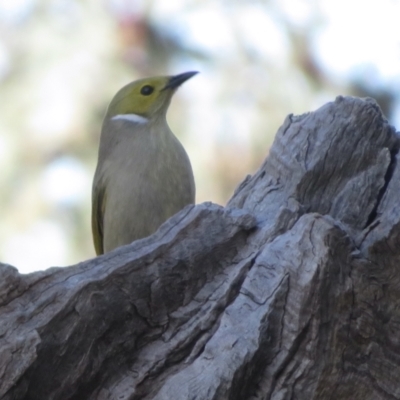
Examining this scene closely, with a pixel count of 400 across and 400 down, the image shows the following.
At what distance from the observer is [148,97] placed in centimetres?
531

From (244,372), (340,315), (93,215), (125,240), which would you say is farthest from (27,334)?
(93,215)

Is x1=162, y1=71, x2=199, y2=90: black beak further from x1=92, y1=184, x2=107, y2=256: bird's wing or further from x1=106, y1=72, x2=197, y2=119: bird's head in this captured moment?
x1=92, y1=184, x2=107, y2=256: bird's wing

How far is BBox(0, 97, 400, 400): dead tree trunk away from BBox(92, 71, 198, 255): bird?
5.55 ft

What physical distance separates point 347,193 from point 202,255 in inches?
21.7

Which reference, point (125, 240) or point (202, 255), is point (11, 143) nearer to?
point (125, 240)

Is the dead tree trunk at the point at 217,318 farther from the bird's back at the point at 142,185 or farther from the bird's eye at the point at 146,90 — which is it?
the bird's eye at the point at 146,90

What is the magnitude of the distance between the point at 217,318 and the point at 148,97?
2.58m

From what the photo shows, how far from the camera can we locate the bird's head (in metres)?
5.28

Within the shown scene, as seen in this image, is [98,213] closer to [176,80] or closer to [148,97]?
[148,97]

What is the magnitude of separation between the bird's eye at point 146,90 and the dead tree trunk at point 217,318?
232 cm

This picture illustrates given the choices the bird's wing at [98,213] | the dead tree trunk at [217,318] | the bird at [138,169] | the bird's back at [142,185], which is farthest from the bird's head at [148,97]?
the dead tree trunk at [217,318]

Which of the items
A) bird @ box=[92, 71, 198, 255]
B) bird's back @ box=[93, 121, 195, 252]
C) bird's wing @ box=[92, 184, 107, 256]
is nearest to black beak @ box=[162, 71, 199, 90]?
bird @ box=[92, 71, 198, 255]

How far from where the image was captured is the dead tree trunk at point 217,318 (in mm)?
2742

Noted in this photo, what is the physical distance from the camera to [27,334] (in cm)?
265
